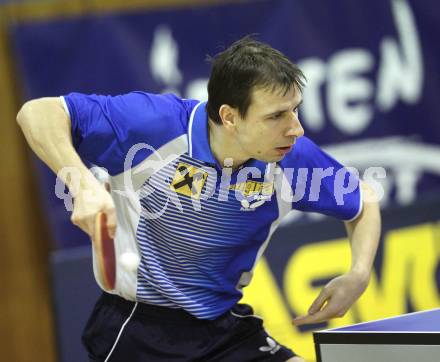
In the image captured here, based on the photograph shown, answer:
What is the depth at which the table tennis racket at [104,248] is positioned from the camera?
254cm

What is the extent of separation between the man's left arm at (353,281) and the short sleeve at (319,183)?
6 cm

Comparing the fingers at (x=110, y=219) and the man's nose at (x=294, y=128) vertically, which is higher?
the man's nose at (x=294, y=128)

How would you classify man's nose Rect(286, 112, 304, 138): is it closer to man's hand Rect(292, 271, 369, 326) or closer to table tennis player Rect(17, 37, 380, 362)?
table tennis player Rect(17, 37, 380, 362)

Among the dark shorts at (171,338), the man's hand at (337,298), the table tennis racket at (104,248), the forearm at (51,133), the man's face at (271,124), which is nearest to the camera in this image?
the table tennis racket at (104,248)

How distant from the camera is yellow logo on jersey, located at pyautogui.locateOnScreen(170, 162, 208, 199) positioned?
135 inches

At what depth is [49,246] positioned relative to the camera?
5969mm

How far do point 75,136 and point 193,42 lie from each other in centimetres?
312

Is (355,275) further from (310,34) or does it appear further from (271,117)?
(310,34)

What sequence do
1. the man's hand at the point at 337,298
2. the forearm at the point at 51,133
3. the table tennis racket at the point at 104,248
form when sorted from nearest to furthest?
the table tennis racket at the point at 104,248
the forearm at the point at 51,133
the man's hand at the point at 337,298

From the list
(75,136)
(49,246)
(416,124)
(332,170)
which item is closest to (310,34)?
(416,124)

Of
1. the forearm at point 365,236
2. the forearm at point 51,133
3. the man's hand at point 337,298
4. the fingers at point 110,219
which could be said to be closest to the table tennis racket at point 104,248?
the fingers at point 110,219

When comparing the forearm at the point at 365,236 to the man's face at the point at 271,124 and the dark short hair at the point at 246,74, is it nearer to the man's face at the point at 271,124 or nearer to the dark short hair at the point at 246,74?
the man's face at the point at 271,124

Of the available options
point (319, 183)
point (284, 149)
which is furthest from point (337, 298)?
point (284, 149)

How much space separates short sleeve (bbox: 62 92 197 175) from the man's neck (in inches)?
4.3
